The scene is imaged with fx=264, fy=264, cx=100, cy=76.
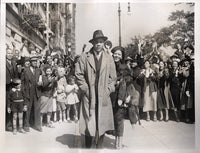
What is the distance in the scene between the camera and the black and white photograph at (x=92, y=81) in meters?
1.24

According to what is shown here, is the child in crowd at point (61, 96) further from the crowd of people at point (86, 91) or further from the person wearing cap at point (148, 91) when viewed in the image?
the person wearing cap at point (148, 91)

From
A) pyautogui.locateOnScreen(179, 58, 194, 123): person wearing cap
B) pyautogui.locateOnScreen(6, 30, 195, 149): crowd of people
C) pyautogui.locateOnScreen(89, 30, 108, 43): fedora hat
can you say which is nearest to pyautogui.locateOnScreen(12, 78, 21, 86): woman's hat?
pyautogui.locateOnScreen(6, 30, 195, 149): crowd of people

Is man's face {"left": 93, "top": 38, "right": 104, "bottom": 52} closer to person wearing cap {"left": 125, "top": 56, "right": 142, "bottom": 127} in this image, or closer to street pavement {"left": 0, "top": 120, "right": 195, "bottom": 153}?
person wearing cap {"left": 125, "top": 56, "right": 142, "bottom": 127}

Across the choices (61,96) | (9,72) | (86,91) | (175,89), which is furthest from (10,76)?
(175,89)

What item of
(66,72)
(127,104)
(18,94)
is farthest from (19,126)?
(127,104)

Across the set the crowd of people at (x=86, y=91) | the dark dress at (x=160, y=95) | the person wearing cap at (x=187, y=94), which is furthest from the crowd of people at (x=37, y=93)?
the person wearing cap at (x=187, y=94)

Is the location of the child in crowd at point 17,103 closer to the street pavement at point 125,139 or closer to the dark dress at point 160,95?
the street pavement at point 125,139

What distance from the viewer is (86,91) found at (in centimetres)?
124

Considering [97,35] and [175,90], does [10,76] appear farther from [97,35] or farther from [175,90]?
[175,90]

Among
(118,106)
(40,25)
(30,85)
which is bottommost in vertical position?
(118,106)

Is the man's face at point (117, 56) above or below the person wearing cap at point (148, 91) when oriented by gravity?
above

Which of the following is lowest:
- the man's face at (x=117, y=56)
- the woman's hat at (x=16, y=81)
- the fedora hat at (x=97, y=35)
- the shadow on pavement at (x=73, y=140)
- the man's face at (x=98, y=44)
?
the shadow on pavement at (x=73, y=140)

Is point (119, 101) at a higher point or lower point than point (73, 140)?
higher

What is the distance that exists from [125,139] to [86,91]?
29cm
